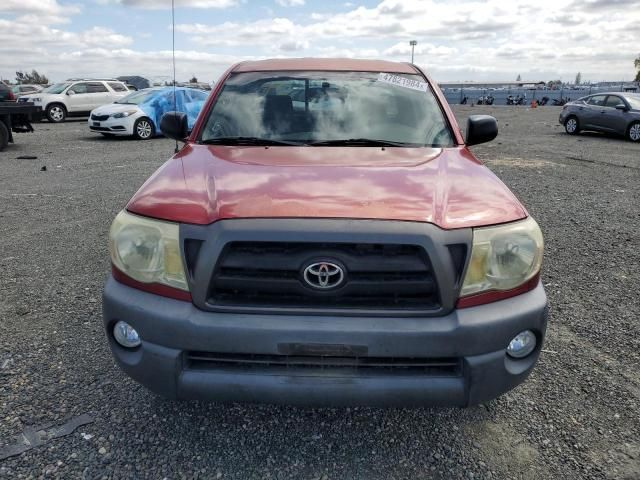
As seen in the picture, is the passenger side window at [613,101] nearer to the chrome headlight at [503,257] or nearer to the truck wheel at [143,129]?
the truck wheel at [143,129]

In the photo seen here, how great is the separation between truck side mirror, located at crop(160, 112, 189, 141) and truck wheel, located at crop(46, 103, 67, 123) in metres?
20.0

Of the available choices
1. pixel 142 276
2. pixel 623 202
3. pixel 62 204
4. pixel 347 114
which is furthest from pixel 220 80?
pixel 623 202

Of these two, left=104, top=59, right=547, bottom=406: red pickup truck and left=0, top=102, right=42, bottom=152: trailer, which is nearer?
left=104, top=59, right=547, bottom=406: red pickup truck

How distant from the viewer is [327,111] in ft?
A: 10.6

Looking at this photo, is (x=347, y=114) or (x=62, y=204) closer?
(x=347, y=114)

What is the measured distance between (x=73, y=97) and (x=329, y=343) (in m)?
22.2

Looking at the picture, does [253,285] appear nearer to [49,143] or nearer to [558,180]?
[558,180]

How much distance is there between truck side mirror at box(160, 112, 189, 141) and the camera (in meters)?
3.52

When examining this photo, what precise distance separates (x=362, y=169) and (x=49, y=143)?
14013mm

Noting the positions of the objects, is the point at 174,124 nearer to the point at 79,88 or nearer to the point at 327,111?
the point at 327,111

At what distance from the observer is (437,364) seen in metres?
1.96

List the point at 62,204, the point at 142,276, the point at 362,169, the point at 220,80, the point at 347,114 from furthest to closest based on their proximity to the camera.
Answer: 1. the point at 62,204
2. the point at 220,80
3. the point at 347,114
4. the point at 362,169
5. the point at 142,276

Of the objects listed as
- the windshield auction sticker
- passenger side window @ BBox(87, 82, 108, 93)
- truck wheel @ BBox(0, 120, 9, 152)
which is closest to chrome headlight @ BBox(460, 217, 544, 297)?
the windshield auction sticker

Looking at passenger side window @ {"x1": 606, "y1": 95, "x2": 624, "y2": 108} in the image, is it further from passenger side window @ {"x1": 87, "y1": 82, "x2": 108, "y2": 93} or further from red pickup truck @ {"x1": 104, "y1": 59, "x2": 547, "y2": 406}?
passenger side window @ {"x1": 87, "y1": 82, "x2": 108, "y2": 93}
